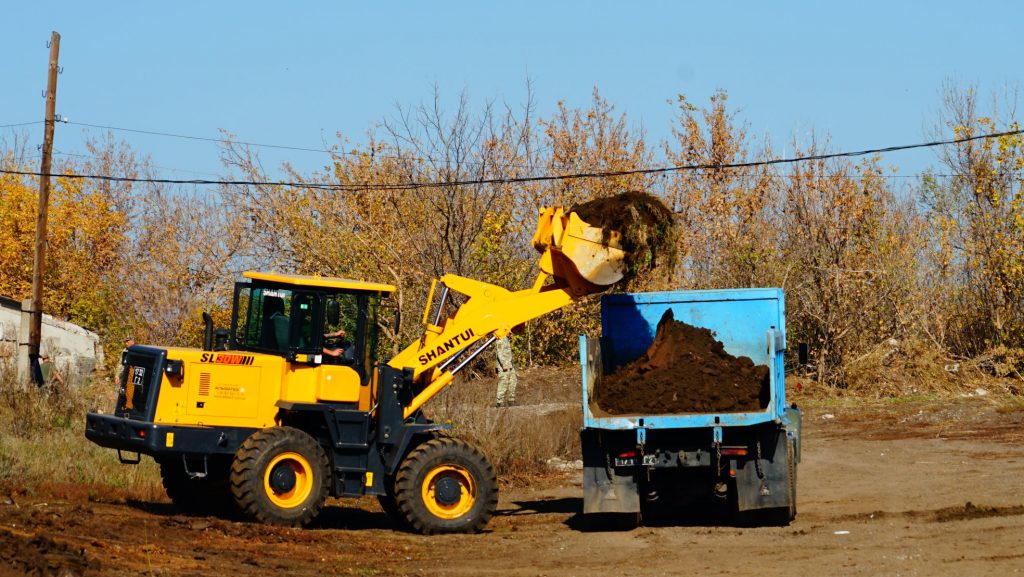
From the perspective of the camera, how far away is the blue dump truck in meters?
13.1

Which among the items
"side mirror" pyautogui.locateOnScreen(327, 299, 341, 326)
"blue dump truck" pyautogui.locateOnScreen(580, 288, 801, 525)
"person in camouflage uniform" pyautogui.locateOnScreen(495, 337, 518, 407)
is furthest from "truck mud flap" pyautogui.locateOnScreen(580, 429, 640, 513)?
"person in camouflage uniform" pyautogui.locateOnScreen(495, 337, 518, 407)

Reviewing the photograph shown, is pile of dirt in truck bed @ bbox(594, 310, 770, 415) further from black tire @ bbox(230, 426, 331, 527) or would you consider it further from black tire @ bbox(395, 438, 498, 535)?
black tire @ bbox(230, 426, 331, 527)

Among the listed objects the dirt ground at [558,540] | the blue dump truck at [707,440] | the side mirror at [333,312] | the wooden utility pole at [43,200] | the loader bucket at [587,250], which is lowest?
the dirt ground at [558,540]

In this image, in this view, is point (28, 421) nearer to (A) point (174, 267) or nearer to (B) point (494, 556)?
(B) point (494, 556)

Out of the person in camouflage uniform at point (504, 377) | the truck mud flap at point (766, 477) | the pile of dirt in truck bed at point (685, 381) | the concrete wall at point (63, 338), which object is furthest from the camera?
the concrete wall at point (63, 338)

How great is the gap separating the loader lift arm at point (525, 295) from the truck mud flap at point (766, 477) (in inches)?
95.4

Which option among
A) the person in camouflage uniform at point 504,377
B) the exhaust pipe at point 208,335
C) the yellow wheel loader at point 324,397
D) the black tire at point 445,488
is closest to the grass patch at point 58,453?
the yellow wheel loader at point 324,397

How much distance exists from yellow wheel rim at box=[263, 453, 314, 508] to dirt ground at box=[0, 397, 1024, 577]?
382 millimetres

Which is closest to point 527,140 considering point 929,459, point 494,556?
point 929,459

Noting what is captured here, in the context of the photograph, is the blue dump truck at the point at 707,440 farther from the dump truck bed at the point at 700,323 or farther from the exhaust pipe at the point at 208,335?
the exhaust pipe at the point at 208,335

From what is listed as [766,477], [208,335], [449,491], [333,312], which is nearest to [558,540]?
[449,491]

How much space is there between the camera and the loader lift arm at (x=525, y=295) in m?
13.8

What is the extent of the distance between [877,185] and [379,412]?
2188 cm

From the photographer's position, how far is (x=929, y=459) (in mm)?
20328
